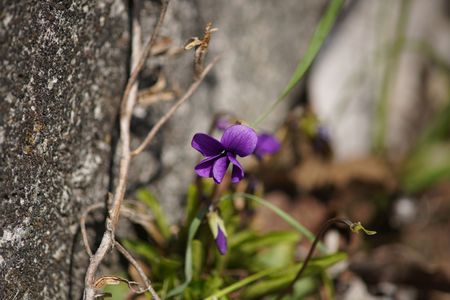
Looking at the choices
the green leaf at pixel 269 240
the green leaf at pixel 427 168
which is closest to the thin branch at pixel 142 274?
the green leaf at pixel 269 240

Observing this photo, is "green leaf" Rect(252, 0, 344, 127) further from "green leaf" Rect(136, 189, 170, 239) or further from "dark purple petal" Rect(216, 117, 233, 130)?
"green leaf" Rect(136, 189, 170, 239)

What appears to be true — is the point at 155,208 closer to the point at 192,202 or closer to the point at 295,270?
the point at 192,202

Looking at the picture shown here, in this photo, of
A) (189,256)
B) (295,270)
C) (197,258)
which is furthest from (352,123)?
(189,256)

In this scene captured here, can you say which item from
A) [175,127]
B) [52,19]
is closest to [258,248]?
[175,127]

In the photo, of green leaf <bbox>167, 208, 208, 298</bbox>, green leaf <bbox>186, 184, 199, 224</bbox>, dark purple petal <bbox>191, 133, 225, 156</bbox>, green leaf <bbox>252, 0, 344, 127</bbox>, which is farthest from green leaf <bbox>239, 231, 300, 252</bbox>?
dark purple petal <bbox>191, 133, 225, 156</bbox>

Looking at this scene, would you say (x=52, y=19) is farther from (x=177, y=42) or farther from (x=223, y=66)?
(x=223, y=66)

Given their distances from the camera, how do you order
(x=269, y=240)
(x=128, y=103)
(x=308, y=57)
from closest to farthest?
1. (x=308, y=57)
2. (x=128, y=103)
3. (x=269, y=240)
